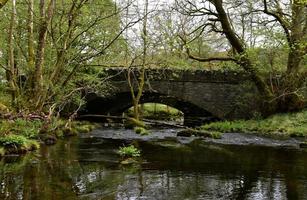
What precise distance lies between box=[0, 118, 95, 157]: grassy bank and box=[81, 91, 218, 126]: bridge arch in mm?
11515

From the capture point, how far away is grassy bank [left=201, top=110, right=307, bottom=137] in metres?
23.5

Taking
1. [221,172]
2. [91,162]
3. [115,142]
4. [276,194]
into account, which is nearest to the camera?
[276,194]

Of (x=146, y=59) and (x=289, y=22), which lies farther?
(x=146, y=59)

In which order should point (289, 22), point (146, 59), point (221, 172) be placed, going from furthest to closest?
point (146, 59) < point (289, 22) < point (221, 172)

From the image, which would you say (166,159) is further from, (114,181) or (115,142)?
(115,142)

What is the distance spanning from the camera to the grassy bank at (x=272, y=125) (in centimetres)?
2355

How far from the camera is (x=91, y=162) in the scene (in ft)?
43.5

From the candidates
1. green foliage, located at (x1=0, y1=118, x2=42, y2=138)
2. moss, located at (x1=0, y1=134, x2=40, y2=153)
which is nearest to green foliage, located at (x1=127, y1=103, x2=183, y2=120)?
green foliage, located at (x1=0, y1=118, x2=42, y2=138)

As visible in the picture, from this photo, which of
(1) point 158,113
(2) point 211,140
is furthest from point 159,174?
(1) point 158,113

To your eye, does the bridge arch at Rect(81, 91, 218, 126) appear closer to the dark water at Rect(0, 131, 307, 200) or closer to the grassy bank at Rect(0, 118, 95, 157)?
the grassy bank at Rect(0, 118, 95, 157)

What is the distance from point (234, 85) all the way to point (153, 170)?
17.2m

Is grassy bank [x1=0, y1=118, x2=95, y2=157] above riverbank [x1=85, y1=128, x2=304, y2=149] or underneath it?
above

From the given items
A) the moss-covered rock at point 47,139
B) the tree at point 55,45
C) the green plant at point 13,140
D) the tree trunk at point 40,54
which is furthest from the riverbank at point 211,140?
the green plant at point 13,140

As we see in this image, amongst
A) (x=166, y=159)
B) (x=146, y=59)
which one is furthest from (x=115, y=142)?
(x=146, y=59)
